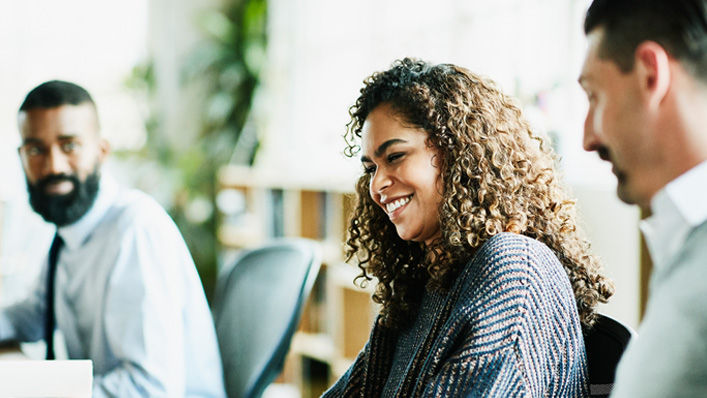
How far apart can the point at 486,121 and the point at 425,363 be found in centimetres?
47

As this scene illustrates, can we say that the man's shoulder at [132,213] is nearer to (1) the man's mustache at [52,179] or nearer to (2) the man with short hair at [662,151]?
(1) the man's mustache at [52,179]

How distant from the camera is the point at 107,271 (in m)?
1.57

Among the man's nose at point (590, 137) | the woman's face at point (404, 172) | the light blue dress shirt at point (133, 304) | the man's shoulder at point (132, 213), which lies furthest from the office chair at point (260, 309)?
the man's nose at point (590, 137)

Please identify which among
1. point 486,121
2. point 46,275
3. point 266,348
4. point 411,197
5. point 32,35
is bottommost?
point 266,348

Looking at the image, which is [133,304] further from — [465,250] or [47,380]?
[465,250]

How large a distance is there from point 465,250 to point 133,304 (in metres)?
0.75

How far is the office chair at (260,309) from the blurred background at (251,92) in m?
0.96

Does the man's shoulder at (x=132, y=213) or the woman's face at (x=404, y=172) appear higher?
the woman's face at (x=404, y=172)

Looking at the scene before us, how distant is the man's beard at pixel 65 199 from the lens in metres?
1.55

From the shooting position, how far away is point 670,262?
620mm

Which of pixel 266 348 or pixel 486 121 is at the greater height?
pixel 486 121

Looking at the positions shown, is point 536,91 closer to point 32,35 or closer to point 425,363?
point 425,363

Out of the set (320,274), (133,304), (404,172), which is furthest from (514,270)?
(320,274)

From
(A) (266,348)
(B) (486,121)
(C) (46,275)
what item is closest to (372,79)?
(B) (486,121)
